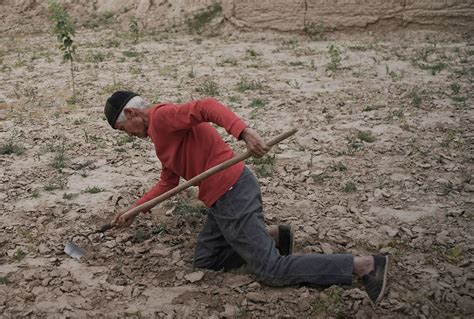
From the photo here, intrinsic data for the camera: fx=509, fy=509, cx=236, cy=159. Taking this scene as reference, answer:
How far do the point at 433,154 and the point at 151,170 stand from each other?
9.00 ft

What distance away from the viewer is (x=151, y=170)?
16.3 feet

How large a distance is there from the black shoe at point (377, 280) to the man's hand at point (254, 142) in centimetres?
97

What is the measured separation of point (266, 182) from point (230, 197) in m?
1.55

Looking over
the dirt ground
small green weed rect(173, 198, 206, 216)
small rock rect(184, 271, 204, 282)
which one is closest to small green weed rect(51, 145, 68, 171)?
the dirt ground

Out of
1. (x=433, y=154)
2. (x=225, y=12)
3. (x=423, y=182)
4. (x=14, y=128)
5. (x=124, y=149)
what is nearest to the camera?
(x=423, y=182)

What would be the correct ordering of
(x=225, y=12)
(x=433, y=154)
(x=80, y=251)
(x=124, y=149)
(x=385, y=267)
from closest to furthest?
(x=385, y=267)
(x=80, y=251)
(x=433, y=154)
(x=124, y=149)
(x=225, y=12)

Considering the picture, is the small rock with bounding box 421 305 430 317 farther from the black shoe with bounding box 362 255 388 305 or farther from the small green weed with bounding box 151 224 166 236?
the small green weed with bounding box 151 224 166 236

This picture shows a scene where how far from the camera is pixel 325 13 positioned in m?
10.4

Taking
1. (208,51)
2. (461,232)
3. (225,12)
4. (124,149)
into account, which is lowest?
(461,232)

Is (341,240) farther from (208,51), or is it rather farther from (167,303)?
(208,51)

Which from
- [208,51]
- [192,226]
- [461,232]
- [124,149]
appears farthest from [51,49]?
[461,232]

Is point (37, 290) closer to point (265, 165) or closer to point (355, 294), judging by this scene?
point (355, 294)

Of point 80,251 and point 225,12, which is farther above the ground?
point 225,12

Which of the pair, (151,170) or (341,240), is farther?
(151,170)
